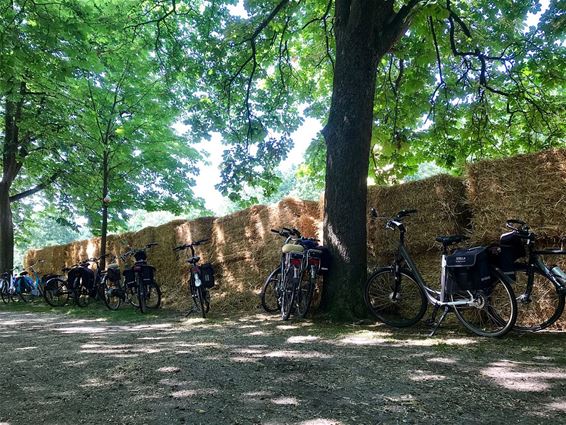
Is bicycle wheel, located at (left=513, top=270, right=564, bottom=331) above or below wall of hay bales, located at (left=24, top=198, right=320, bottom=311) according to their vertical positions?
below

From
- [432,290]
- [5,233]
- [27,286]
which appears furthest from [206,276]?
[5,233]

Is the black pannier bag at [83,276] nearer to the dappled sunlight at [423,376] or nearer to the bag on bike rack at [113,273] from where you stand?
the bag on bike rack at [113,273]

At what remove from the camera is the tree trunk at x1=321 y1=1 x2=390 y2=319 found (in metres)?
5.85

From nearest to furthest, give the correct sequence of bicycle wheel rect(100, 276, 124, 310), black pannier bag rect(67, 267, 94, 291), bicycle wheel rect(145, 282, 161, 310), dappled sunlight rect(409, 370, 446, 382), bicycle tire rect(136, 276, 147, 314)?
dappled sunlight rect(409, 370, 446, 382)
bicycle tire rect(136, 276, 147, 314)
bicycle wheel rect(145, 282, 161, 310)
bicycle wheel rect(100, 276, 124, 310)
black pannier bag rect(67, 267, 94, 291)

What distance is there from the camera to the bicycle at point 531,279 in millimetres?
4312

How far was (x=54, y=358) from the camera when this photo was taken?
13.1 feet

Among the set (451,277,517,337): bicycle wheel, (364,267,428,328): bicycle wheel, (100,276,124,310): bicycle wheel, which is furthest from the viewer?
(100,276,124,310): bicycle wheel

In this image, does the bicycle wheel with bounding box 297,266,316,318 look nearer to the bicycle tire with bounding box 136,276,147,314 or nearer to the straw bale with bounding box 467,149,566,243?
the straw bale with bounding box 467,149,566,243

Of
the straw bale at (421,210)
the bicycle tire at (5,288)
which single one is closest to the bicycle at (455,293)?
the straw bale at (421,210)

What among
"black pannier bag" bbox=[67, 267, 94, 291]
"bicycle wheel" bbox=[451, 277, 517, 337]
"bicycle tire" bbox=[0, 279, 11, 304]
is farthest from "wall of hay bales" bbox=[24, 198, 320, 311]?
"bicycle tire" bbox=[0, 279, 11, 304]

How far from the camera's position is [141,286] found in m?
8.84

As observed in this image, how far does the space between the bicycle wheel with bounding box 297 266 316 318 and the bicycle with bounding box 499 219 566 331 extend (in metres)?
2.54

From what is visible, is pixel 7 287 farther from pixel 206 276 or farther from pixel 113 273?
pixel 206 276

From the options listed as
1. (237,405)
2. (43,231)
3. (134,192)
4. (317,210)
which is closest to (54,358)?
(237,405)
